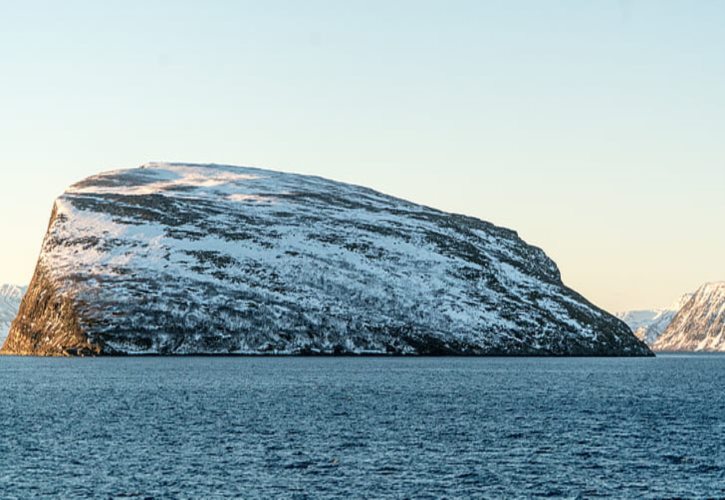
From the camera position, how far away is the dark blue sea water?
65.2 metres

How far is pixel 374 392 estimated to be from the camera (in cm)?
14450

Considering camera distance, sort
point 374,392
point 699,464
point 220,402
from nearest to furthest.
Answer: point 699,464 < point 220,402 < point 374,392

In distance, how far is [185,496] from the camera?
61156mm

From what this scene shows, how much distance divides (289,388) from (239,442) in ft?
221

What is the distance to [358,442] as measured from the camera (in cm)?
8569

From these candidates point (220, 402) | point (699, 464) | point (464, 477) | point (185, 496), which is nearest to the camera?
point (185, 496)

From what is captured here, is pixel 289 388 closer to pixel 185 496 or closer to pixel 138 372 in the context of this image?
pixel 138 372

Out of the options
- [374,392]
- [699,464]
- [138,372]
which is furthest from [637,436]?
[138,372]

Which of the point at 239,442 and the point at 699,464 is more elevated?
the point at 699,464

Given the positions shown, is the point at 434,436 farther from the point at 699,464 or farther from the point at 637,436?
the point at 699,464

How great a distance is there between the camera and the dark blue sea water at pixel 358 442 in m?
65.2

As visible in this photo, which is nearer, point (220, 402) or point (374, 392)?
point (220, 402)

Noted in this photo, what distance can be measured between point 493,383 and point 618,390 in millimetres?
22814

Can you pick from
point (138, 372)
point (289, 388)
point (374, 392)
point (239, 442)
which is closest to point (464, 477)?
point (239, 442)
